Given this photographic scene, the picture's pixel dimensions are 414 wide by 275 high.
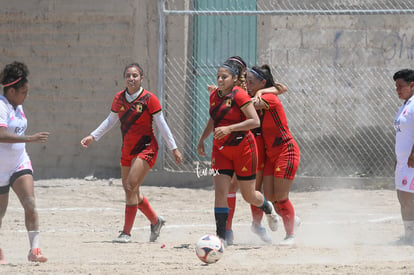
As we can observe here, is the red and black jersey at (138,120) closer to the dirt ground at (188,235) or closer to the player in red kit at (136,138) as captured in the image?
the player in red kit at (136,138)

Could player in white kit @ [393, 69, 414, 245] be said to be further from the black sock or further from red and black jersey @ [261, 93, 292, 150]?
the black sock

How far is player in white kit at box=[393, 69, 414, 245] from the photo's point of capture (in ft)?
24.8

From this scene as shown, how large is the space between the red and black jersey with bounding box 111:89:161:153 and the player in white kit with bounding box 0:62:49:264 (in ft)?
5.45

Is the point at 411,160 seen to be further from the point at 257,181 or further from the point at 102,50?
the point at 102,50

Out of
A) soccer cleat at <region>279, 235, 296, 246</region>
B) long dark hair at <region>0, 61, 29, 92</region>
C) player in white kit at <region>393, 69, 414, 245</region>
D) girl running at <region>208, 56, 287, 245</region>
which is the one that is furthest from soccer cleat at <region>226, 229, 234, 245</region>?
long dark hair at <region>0, 61, 29, 92</region>

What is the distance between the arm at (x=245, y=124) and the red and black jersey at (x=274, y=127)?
1.57 feet

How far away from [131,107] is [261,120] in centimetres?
138

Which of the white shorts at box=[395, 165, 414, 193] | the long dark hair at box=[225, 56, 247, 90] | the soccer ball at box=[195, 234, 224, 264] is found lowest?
the soccer ball at box=[195, 234, 224, 264]

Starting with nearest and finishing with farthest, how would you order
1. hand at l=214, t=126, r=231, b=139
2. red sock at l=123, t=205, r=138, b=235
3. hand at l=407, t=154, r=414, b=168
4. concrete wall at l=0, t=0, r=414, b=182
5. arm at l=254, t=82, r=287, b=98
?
hand at l=214, t=126, r=231, b=139 → hand at l=407, t=154, r=414, b=168 → arm at l=254, t=82, r=287, b=98 → red sock at l=123, t=205, r=138, b=235 → concrete wall at l=0, t=0, r=414, b=182

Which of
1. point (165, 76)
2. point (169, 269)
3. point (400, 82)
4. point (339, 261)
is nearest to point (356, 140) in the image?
point (165, 76)

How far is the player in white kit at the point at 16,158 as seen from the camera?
6324mm

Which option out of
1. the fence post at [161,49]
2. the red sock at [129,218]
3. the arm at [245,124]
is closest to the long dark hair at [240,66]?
the arm at [245,124]

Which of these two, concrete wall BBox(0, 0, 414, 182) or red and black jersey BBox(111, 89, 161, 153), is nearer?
red and black jersey BBox(111, 89, 161, 153)

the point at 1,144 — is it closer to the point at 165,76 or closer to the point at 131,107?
the point at 131,107
